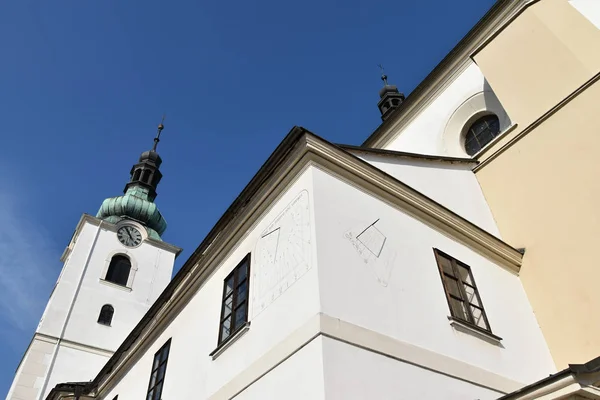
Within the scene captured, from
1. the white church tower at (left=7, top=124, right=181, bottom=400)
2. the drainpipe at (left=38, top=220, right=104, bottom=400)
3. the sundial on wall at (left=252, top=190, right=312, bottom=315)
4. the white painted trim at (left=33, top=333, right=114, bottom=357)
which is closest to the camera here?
the sundial on wall at (left=252, top=190, right=312, bottom=315)

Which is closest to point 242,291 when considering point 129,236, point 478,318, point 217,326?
point 217,326

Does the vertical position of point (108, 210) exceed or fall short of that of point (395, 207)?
it exceeds it

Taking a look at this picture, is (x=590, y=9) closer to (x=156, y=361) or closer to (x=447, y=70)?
(x=447, y=70)

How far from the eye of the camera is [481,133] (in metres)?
11.3

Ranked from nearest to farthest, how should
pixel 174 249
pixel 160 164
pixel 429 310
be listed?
pixel 429 310
pixel 174 249
pixel 160 164

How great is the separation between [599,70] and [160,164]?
1082 inches

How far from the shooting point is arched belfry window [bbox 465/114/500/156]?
10.9 meters

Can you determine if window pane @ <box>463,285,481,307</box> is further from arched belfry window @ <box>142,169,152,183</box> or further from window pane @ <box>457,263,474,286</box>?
arched belfry window @ <box>142,169,152,183</box>

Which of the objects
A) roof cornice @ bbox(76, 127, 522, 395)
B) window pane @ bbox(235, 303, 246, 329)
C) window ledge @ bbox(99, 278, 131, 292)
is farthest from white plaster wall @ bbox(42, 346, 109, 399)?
window pane @ bbox(235, 303, 246, 329)

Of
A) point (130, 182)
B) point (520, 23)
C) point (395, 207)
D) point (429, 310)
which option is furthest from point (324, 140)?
point (130, 182)

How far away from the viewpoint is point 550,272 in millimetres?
7703

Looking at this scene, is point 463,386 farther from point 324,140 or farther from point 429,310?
point 324,140

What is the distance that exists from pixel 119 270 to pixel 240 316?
19268 millimetres

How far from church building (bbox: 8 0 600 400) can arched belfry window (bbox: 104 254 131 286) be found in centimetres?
1191
